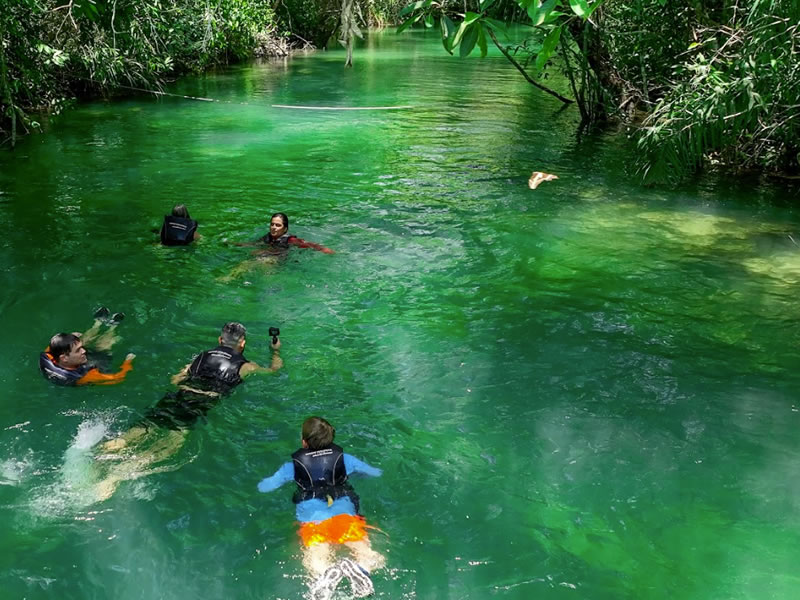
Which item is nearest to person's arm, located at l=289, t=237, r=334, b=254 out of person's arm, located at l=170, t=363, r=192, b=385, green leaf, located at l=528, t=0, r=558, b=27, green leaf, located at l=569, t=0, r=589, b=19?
person's arm, located at l=170, t=363, r=192, b=385

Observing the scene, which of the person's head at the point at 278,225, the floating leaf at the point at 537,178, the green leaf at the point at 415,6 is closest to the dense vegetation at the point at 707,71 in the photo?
the floating leaf at the point at 537,178

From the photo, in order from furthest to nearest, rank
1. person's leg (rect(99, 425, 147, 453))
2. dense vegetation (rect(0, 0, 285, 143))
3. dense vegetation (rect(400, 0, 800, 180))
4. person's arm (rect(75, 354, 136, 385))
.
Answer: dense vegetation (rect(0, 0, 285, 143)), dense vegetation (rect(400, 0, 800, 180)), person's arm (rect(75, 354, 136, 385)), person's leg (rect(99, 425, 147, 453))

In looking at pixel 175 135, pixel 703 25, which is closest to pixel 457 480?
pixel 703 25

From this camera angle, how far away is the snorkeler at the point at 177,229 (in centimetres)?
984

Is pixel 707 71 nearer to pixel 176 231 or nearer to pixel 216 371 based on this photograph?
pixel 176 231

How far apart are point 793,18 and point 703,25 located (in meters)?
5.05

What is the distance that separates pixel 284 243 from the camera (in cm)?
965

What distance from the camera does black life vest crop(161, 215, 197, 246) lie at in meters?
9.84

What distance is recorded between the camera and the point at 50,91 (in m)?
19.4

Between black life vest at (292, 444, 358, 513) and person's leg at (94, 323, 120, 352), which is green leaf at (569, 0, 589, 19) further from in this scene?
person's leg at (94, 323, 120, 352)

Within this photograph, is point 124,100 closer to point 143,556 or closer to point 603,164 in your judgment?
point 603,164

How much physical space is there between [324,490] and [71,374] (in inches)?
113

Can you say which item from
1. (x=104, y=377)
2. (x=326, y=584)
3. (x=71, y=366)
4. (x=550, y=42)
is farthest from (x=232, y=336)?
(x=550, y=42)

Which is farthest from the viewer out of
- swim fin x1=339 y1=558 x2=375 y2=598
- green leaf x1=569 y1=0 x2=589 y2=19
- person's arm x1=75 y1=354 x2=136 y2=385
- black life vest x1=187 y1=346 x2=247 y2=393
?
person's arm x1=75 y1=354 x2=136 y2=385
